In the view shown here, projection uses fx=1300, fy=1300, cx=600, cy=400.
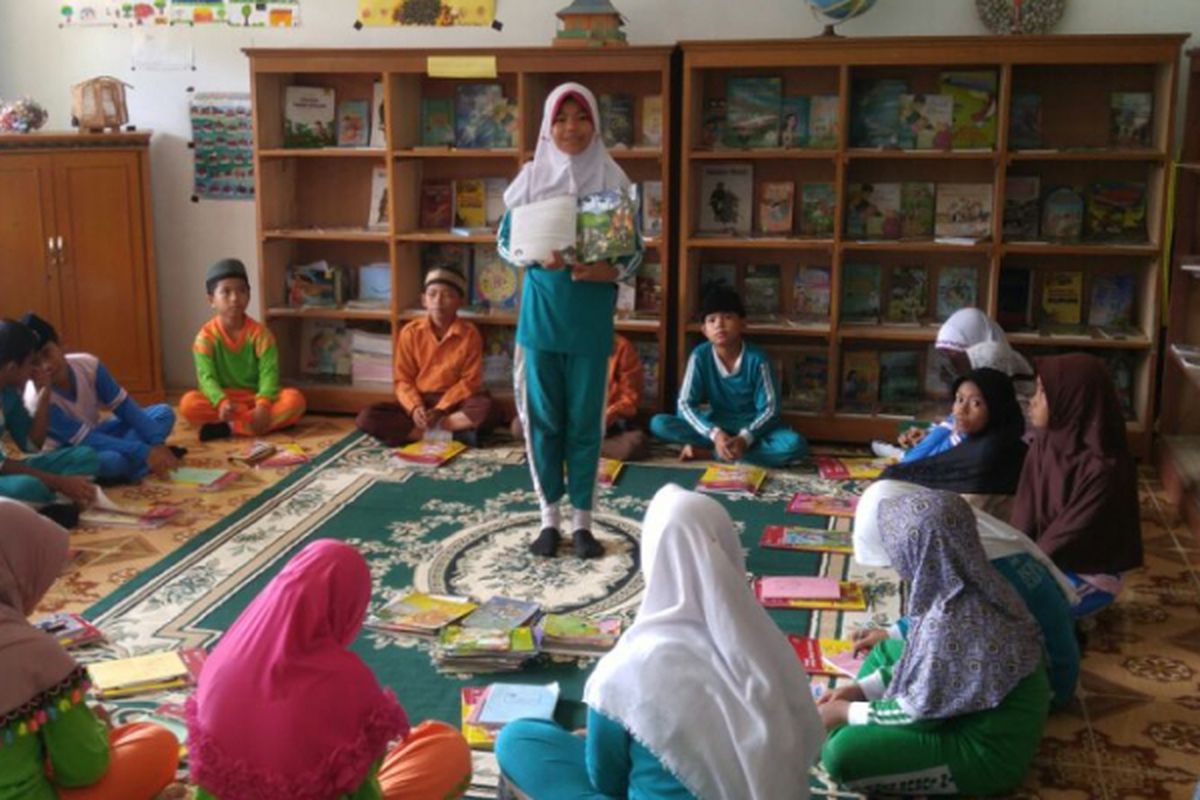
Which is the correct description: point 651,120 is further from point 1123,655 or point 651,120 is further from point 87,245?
point 1123,655

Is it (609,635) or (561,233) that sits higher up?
(561,233)

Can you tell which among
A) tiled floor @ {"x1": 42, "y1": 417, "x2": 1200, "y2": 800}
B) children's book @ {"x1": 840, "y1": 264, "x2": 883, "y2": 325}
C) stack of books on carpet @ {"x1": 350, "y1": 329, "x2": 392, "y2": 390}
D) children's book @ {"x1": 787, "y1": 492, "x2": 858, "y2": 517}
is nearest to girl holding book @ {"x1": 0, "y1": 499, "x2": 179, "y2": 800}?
tiled floor @ {"x1": 42, "y1": 417, "x2": 1200, "y2": 800}

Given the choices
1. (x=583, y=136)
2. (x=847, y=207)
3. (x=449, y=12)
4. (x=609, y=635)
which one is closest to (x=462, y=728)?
(x=609, y=635)

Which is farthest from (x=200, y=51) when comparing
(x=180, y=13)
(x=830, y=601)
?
(x=830, y=601)

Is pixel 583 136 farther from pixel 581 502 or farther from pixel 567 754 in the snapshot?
pixel 567 754

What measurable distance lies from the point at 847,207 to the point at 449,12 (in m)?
2.11

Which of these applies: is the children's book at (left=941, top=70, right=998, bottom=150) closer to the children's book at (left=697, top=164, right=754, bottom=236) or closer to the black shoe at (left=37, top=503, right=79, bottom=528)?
the children's book at (left=697, top=164, right=754, bottom=236)

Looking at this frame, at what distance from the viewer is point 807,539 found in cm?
444

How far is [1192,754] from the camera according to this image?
3014 millimetres

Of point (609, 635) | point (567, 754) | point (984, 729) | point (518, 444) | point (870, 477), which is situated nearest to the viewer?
point (567, 754)

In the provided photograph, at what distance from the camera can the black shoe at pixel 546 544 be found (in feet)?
14.3

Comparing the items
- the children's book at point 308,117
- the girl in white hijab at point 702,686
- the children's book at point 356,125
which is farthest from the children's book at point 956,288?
the girl in white hijab at point 702,686

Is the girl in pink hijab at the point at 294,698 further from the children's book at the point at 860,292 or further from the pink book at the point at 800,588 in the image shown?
the children's book at the point at 860,292

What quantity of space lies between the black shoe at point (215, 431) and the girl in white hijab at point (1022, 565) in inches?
144
